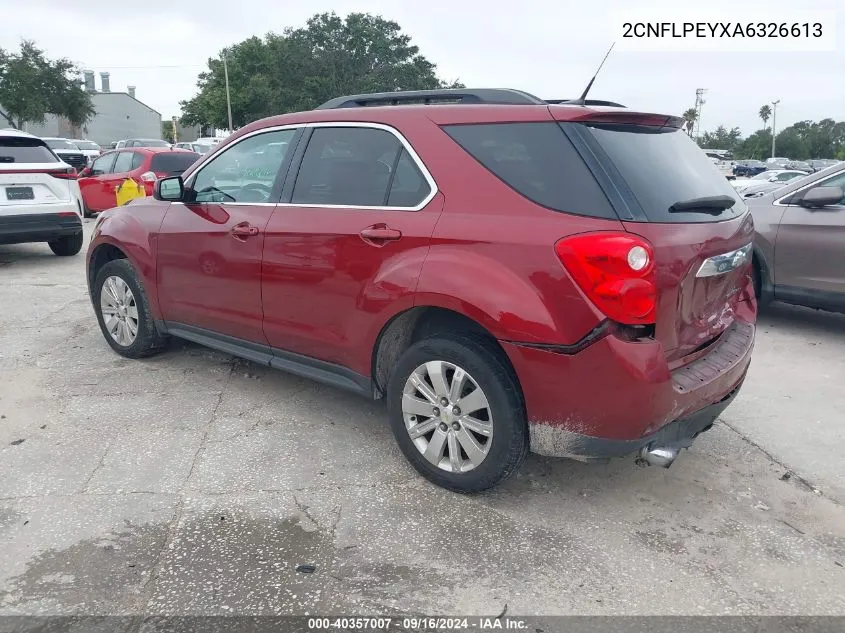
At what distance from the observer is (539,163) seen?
2.91 metres

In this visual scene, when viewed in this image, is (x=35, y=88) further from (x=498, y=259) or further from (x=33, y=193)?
(x=498, y=259)

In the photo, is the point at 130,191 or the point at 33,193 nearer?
the point at 33,193

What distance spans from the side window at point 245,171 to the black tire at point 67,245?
6226 mm

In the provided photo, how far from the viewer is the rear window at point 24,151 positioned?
27.7 feet

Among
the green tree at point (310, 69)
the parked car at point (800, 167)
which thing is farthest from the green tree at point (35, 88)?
the parked car at point (800, 167)

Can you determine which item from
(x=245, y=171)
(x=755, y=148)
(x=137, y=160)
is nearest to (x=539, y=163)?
(x=245, y=171)

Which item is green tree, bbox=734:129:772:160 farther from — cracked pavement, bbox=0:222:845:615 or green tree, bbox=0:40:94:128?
cracked pavement, bbox=0:222:845:615

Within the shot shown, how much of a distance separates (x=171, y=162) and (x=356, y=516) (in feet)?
37.1

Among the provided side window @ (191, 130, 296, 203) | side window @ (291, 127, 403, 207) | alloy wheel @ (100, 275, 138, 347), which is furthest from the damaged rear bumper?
alloy wheel @ (100, 275, 138, 347)

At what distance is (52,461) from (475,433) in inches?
86.2

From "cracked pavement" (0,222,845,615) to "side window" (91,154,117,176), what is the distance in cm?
988

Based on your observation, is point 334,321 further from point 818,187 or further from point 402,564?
point 818,187

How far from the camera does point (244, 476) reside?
340 centimetres

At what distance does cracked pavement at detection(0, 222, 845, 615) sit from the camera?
2.54 meters
